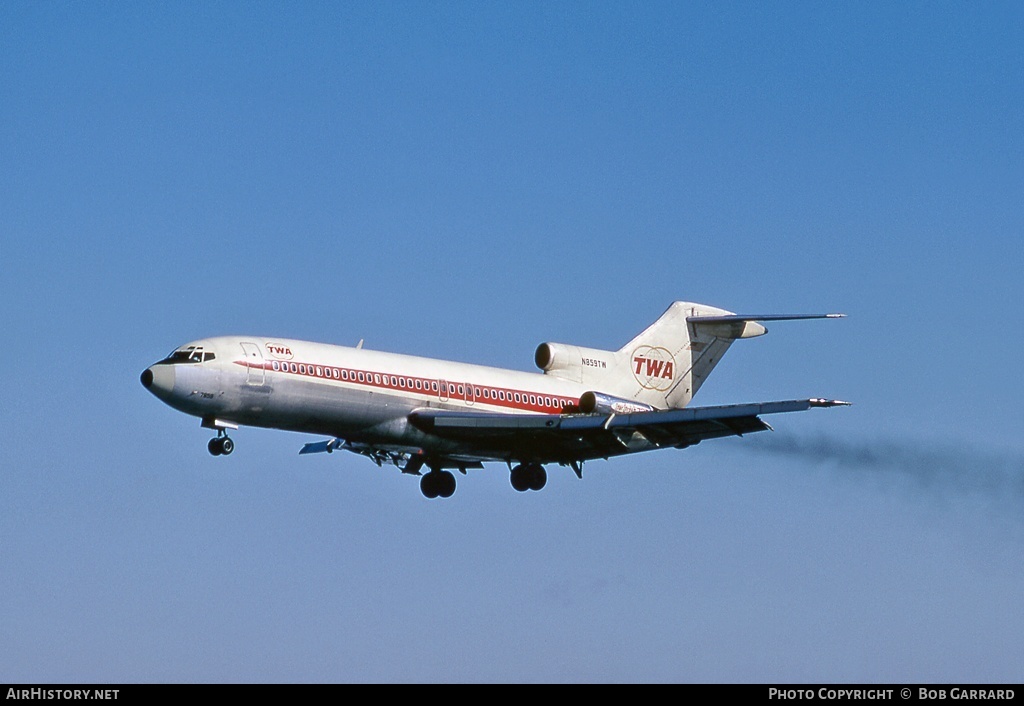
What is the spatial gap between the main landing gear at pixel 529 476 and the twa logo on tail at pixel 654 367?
19.6ft

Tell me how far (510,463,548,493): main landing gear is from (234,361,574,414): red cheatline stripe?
66.4 inches

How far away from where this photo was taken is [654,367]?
176 ft

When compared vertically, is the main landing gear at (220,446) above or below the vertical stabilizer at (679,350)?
below

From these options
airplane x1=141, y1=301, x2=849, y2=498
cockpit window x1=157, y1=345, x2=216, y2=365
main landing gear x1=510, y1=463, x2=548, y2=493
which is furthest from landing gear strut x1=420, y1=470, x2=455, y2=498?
cockpit window x1=157, y1=345, x2=216, y2=365

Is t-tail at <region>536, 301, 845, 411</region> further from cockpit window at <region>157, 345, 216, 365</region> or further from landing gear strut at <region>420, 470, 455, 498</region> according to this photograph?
cockpit window at <region>157, 345, 216, 365</region>

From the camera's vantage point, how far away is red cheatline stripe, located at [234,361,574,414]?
→ 43.8 m

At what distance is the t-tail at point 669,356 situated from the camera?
51.9 metres

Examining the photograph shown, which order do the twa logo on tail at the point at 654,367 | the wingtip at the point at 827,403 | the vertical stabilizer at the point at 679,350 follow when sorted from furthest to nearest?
the vertical stabilizer at the point at 679,350 → the twa logo on tail at the point at 654,367 → the wingtip at the point at 827,403

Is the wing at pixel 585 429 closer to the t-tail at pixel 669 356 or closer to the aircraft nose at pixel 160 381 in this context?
the t-tail at pixel 669 356

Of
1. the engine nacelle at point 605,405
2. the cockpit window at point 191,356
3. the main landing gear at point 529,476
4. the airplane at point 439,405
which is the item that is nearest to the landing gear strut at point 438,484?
the airplane at point 439,405

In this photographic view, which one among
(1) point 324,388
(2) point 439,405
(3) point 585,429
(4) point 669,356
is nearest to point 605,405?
(3) point 585,429
